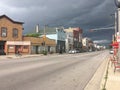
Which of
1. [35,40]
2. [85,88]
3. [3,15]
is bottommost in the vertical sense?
[85,88]

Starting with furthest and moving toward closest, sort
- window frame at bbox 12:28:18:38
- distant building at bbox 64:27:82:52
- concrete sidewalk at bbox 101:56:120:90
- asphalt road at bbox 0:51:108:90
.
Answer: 1. distant building at bbox 64:27:82:52
2. window frame at bbox 12:28:18:38
3. asphalt road at bbox 0:51:108:90
4. concrete sidewalk at bbox 101:56:120:90

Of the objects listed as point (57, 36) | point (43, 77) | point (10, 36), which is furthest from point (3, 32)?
point (43, 77)

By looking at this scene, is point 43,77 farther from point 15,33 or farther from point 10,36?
point 15,33

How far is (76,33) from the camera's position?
150 meters

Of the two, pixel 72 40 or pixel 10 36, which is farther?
pixel 72 40

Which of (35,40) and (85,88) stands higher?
(35,40)

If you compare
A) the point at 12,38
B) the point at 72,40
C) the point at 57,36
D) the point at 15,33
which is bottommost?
the point at 12,38

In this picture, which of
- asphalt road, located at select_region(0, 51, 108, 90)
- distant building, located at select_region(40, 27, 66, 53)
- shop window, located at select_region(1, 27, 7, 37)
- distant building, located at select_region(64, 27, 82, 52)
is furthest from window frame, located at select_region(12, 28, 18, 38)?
distant building, located at select_region(64, 27, 82, 52)

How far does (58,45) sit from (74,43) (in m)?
38.1

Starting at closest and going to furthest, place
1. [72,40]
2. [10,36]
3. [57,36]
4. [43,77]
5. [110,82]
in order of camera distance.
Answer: [110,82], [43,77], [10,36], [57,36], [72,40]

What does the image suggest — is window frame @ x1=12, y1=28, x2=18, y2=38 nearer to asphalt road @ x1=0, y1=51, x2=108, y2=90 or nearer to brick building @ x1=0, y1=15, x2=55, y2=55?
brick building @ x1=0, y1=15, x2=55, y2=55

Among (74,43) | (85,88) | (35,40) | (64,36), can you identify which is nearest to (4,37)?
(35,40)

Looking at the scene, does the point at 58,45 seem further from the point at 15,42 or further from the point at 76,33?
the point at 76,33

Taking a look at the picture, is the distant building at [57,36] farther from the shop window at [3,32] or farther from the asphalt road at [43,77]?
the asphalt road at [43,77]
